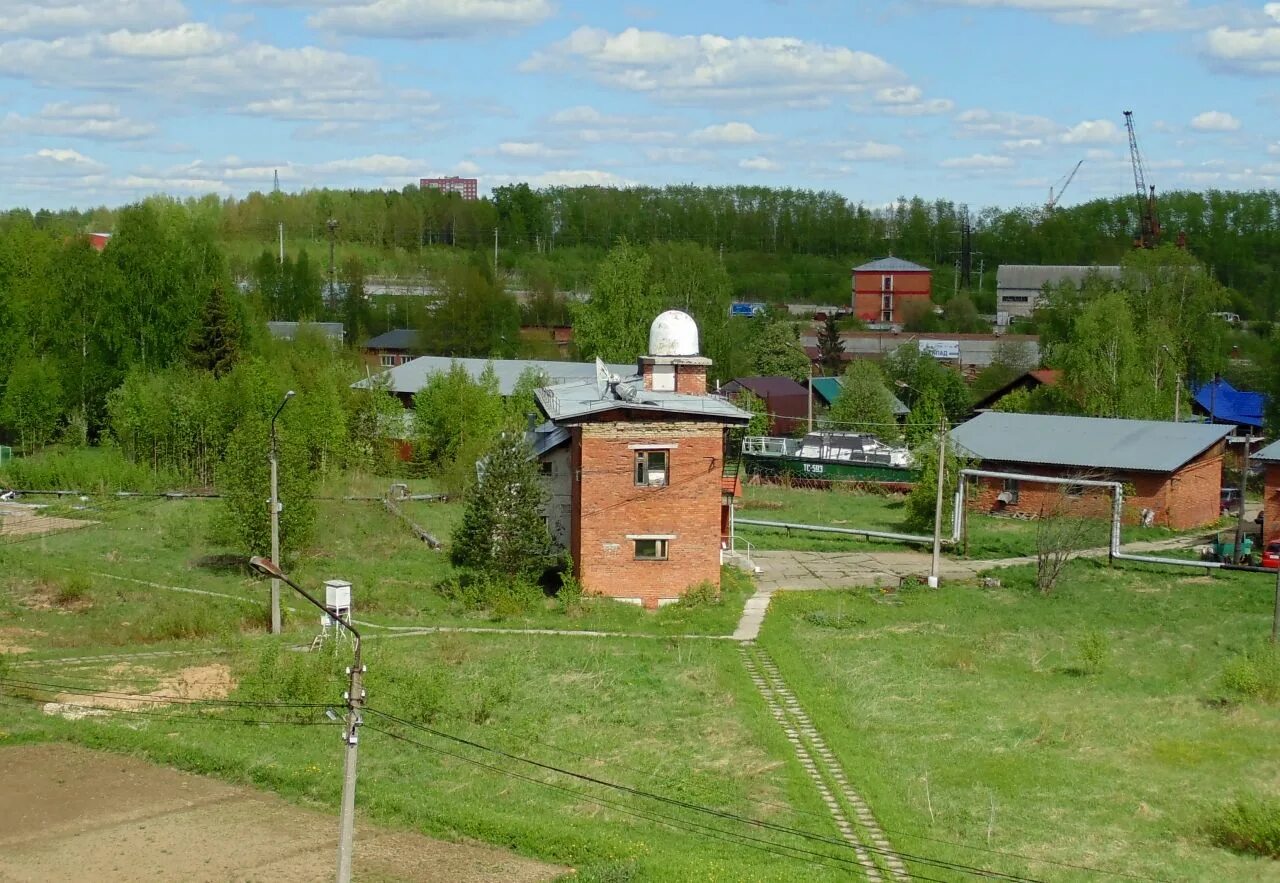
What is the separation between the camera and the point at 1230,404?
7081 centimetres

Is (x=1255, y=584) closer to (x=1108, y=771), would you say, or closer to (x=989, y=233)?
(x=1108, y=771)

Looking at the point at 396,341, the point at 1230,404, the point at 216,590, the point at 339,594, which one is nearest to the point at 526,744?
the point at 339,594

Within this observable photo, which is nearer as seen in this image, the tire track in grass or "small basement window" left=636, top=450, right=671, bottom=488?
the tire track in grass

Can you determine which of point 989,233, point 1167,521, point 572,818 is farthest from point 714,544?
point 989,233

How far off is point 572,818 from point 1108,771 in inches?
358

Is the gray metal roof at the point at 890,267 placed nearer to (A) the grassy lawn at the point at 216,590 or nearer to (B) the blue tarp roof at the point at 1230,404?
(B) the blue tarp roof at the point at 1230,404

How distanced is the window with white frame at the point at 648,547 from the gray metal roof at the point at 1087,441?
17847 millimetres

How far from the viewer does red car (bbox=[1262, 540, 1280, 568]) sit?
39.8 m

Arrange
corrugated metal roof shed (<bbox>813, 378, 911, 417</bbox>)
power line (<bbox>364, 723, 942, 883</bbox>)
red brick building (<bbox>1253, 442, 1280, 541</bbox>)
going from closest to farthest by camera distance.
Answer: power line (<bbox>364, 723, 942, 883</bbox>) → red brick building (<bbox>1253, 442, 1280, 541</bbox>) → corrugated metal roof shed (<bbox>813, 378, 911, 417</bbox>)

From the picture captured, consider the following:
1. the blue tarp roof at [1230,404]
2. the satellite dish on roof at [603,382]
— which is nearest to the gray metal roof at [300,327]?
the satellite dish on roof at [603,382]

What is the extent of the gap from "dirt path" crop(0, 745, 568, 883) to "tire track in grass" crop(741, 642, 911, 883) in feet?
14.1

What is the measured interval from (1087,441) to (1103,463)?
8.42 ft

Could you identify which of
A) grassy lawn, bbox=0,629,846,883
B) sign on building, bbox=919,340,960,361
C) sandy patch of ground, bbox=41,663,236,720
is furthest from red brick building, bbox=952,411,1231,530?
sign on building, bbox=919,340,960,361

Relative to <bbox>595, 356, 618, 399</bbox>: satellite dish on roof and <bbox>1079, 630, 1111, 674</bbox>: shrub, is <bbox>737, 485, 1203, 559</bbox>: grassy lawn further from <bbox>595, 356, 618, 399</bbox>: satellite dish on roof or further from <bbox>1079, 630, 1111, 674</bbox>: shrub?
<bbox>1079, 630, 1111, 674</bbox>: shrub
